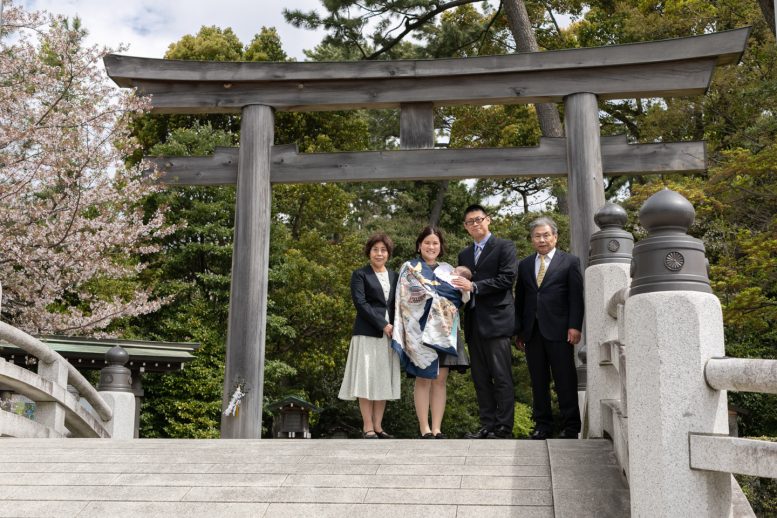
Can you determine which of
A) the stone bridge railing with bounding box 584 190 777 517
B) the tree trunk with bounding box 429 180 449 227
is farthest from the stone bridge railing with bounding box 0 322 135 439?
the tree trunk with bounding box 429 180 449 227

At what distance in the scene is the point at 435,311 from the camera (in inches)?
247

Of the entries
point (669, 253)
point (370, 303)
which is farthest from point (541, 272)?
point (669, 253)

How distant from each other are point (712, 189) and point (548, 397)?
352 inches

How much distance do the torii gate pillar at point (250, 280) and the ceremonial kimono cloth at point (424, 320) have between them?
2304 millimetres

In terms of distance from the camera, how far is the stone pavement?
364cm

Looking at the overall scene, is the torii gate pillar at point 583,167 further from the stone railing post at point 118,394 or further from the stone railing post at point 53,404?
the stone railing post at point 118,394

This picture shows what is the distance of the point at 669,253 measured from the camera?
10.2ft

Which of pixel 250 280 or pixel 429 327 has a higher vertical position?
pixel 250 280

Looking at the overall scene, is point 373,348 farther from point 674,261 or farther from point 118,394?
point 118,394

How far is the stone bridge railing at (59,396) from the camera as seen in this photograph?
7.03 m

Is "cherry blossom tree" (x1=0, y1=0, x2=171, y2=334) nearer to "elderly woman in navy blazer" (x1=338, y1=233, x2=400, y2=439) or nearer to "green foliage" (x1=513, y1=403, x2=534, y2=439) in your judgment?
"elderly woman in navy blazer" (x1=338, y1=233, x2=400, y2=439)

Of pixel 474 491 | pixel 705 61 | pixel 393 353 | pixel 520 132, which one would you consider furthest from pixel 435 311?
pixel 520 132

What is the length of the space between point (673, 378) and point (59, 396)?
643 cm

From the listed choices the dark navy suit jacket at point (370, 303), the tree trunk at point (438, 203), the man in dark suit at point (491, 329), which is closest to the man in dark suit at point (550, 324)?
the man in dark suit at point (491, 329)
